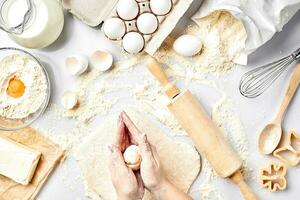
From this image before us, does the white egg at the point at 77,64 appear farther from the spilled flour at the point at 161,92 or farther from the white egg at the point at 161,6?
the white egg at the point at 161,6

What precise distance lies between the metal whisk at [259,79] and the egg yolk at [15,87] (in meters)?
0.55

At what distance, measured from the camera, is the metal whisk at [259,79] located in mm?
1439

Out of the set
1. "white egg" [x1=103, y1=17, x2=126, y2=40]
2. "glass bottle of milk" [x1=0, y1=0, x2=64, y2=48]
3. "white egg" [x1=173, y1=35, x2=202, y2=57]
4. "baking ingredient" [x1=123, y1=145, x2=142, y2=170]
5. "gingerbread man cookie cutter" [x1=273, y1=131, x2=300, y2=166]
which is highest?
"white egg" [x1=173, y1=35, x2=202, y2=57]

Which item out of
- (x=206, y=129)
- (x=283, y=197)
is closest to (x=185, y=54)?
(x=206, y=129)

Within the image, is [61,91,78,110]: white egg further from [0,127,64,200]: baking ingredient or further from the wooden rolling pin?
the wooden rolling pin

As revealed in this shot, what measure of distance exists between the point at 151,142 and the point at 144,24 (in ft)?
0.99

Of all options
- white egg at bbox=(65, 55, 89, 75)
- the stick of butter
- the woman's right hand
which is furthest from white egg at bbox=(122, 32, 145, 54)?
the stick of butter

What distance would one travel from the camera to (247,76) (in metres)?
1.45

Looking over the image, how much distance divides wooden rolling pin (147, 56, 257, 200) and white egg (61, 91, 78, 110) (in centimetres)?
21

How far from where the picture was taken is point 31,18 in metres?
1.38

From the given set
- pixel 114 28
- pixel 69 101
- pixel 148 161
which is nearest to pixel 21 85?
pixel 69 101

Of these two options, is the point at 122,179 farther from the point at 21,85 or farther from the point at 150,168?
the point at 21,85

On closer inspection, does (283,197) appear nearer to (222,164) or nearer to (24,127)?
(222,164)

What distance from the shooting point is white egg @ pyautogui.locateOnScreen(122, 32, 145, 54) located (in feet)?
4.58
